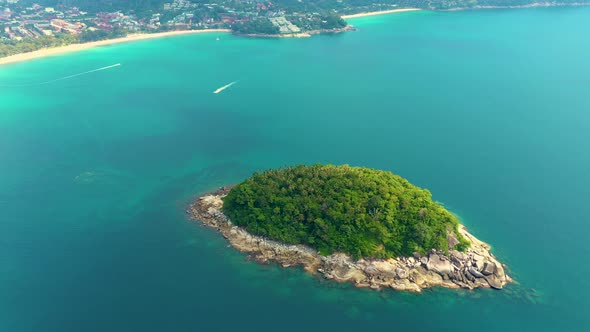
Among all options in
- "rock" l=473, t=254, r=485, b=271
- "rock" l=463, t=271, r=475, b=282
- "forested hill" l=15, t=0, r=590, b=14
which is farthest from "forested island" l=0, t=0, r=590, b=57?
"rock" l=463, t=271, r=475, b=282

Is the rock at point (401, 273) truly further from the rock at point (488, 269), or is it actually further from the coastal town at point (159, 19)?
the coastal town at point (159, 19)

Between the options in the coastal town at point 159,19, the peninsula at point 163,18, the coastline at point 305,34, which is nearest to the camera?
the peninsula at point 163,18

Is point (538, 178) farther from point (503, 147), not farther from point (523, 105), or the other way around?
point (523, 105)

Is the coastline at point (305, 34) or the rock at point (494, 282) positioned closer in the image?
the rock at point (494, 282)

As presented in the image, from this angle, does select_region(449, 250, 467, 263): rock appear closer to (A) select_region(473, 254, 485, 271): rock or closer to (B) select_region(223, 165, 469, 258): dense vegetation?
(B) select_region(223, 165, 469, 258): dense vegetation

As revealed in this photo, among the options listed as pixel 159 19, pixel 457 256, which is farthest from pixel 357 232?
pixel 159 19

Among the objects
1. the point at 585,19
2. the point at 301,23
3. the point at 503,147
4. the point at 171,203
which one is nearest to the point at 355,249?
the point at 171,203

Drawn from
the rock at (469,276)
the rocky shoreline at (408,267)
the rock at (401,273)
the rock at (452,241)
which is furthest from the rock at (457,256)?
the rock at (401,273)
